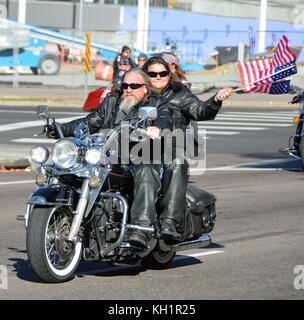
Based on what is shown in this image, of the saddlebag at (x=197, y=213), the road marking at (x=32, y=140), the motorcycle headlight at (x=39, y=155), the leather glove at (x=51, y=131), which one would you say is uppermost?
the leather glove at (x=51, y=131)

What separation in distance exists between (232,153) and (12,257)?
35.9 ft

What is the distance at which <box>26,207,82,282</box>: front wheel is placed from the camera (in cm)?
796

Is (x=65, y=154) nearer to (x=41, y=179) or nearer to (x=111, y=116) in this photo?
(x=41, y=179)

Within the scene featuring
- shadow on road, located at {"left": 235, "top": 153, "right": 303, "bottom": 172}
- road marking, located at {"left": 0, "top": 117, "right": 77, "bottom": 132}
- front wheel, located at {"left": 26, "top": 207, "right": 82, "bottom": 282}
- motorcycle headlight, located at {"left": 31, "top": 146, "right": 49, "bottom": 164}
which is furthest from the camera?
road marking, located at {"left": 0, "top": 117, "right": 77, "bottom": 132}

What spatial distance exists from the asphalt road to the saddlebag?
32cm

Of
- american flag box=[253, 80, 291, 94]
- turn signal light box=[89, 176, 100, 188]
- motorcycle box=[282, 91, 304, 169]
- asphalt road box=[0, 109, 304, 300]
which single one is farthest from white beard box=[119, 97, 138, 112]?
motorcycle box=[282, 91, 304, 169]

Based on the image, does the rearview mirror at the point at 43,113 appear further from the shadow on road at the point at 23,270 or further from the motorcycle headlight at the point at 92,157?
the shadow on road at the point at 23,270

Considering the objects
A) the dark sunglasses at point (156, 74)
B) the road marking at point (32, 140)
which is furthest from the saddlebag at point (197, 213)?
the road marking at point (32, 140)

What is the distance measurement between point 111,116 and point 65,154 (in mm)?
878

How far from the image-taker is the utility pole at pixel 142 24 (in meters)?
43.5

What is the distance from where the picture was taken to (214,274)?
8859 millimetres

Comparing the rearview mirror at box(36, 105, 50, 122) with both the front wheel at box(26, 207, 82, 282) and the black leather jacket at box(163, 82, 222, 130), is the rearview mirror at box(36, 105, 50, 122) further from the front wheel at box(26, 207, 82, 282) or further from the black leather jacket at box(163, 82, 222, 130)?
the black leather jacket at box(163, 82, 222, 130)

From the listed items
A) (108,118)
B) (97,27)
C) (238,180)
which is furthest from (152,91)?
(97,27)

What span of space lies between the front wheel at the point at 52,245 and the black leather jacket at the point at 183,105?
1.52 meters
